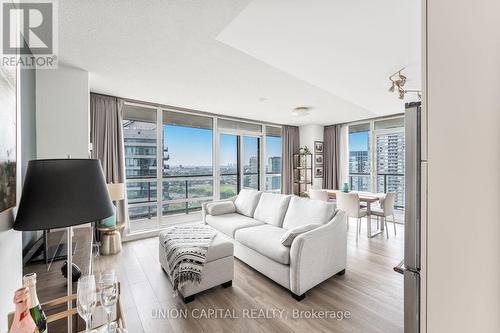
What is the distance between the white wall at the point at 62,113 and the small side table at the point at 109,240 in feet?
4.08

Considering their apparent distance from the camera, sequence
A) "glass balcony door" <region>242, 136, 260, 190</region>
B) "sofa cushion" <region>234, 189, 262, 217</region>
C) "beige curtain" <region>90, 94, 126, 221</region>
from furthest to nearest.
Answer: "glass balcony door" <region>242, 136, 260, 190</region>
"sofa cushion" <region>234, 189, 262, 217</region>
"beige curtain" <region>90, 94, 126, 221</region>

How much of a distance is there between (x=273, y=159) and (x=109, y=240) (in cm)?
435

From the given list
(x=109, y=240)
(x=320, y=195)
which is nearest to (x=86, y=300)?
(x=109, y=240)

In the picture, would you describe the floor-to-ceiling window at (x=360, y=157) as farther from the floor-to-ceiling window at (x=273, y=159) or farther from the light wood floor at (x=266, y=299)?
the light wood floor at (x=266, y=299)

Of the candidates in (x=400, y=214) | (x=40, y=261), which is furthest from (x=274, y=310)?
(x=400, y=214)

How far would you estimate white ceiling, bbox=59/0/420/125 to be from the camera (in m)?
1.67

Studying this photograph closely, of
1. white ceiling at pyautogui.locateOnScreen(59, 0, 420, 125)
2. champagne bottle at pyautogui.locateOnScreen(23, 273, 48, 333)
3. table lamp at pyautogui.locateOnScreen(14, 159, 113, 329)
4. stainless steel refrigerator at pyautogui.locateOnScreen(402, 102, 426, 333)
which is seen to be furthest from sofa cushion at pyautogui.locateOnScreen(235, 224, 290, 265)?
white ceiling at pyautogui.locateOnScreen(59, 0, 420, 125)

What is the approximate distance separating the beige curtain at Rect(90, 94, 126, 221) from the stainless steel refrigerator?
4.05m

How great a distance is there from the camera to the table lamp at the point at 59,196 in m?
0.86

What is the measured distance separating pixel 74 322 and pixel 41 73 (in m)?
2.88

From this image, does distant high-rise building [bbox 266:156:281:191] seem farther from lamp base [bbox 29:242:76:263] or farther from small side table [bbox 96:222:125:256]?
lamp base [bbox 29:242:76:263]

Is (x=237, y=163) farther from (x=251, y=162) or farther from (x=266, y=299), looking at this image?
(x=266, y=299)

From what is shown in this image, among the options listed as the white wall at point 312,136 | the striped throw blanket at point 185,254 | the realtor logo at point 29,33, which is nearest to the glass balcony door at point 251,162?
the white wall at point 312,136

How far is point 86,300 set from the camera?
0.91 metres
